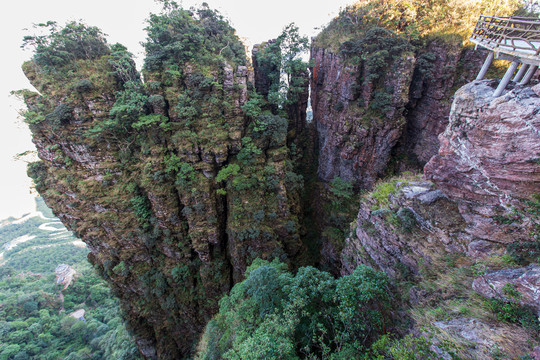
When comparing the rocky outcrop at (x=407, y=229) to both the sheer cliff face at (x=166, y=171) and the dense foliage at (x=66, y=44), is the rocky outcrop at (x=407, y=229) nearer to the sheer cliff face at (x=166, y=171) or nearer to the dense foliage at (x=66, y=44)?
the sheer cliff face at (x=166, y=171)

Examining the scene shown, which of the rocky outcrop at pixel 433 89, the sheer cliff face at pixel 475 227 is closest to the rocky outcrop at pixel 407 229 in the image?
the sheer cliff face at pixel 475 227

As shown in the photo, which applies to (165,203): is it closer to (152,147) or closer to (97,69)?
(152,147)

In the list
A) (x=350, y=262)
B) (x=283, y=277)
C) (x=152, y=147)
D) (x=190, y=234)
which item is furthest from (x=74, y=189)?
(x=350, y=262)

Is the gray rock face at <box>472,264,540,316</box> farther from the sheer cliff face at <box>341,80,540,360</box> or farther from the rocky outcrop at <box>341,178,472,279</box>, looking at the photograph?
the rocky outcrop at <box>341,178,472,279</box>

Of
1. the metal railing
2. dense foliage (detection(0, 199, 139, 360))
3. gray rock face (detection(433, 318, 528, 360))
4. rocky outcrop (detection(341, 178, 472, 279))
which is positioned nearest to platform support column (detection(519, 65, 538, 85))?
the metal railing

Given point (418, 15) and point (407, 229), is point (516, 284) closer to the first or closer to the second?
point (407, 229)

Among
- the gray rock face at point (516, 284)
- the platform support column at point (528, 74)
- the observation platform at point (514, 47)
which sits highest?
the observation platform at point (514, 47)

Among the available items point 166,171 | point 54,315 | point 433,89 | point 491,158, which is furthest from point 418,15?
point 54,315
